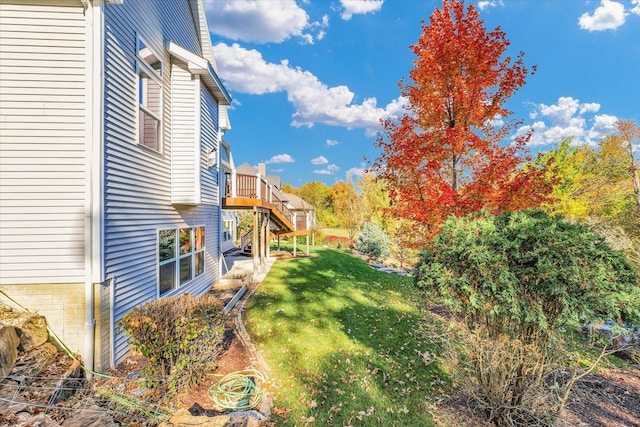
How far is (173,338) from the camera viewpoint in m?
4.18

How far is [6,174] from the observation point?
4387 millimetres

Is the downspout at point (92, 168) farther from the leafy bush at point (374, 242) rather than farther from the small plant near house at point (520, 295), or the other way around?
the leafy bush at point (374, 242)

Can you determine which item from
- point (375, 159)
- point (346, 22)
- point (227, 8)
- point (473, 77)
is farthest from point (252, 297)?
point (346, 22)

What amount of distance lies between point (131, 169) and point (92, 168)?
114 cm

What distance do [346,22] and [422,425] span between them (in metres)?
38.0

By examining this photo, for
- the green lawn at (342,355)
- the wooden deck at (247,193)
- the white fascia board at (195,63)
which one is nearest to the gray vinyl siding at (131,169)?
the white fascia board at (195,63)

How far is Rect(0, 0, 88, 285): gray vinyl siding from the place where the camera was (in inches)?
174

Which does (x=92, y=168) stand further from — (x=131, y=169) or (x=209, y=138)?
(x=209, y=138)

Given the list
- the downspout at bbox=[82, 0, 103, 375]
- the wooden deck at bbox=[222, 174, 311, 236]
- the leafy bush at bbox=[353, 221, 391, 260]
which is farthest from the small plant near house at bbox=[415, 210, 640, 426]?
the leafy bush at bbox=[353, 221, 391, 260]

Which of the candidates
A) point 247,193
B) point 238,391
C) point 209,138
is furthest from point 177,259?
point 247,193

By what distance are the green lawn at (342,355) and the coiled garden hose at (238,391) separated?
0.31 meters

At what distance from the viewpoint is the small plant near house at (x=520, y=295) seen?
3104mm

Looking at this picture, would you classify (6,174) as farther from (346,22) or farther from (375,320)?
(346,22)

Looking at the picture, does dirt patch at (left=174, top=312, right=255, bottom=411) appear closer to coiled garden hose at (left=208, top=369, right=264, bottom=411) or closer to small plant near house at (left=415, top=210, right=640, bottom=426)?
coiled garden hose at (left=208, top=369, right=264, bottom=411)
